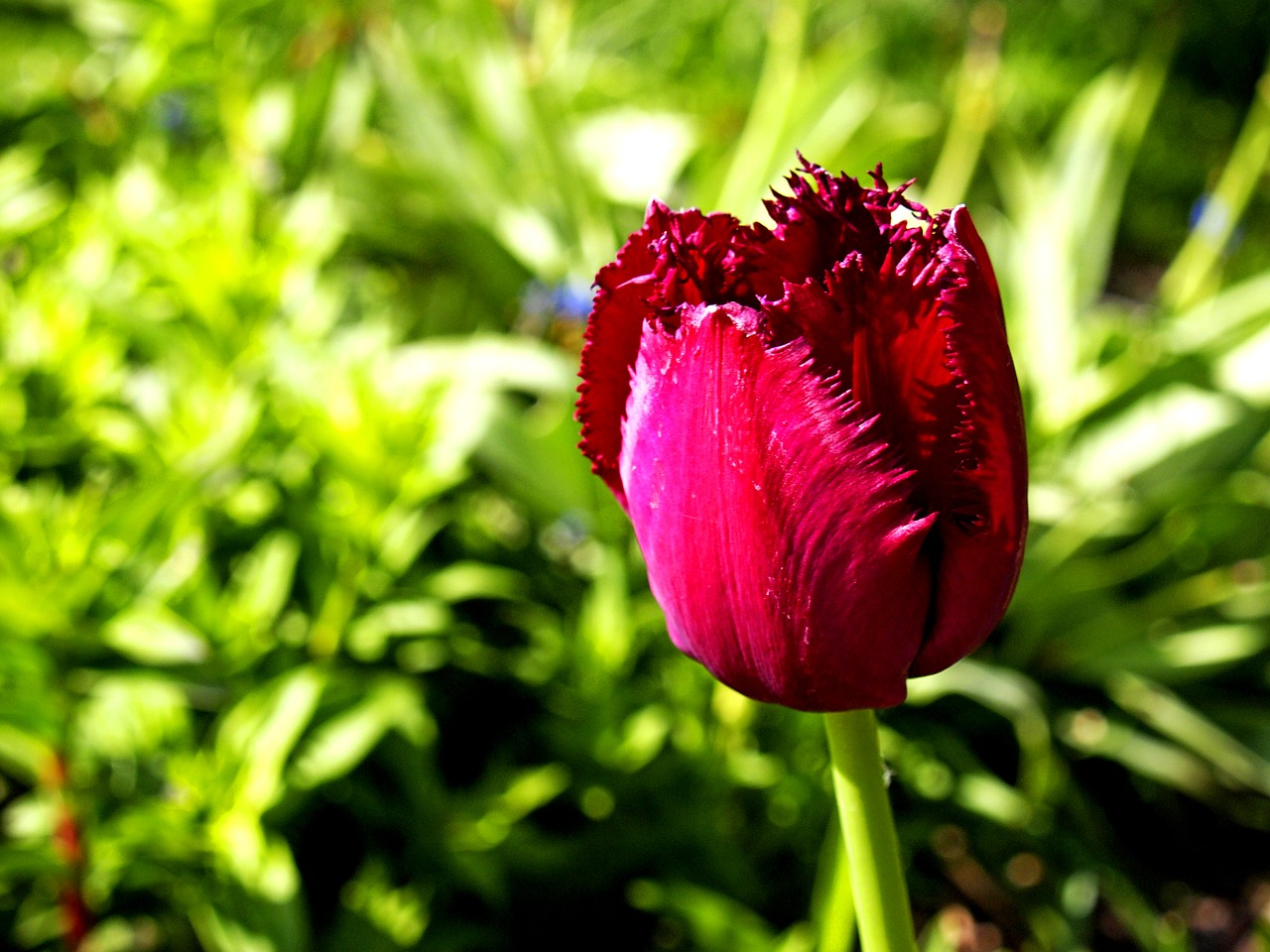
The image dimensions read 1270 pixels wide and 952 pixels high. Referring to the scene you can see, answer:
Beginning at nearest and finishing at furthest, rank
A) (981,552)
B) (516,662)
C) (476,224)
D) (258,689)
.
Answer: (981,552), (258,689), (516,662), (476,224)

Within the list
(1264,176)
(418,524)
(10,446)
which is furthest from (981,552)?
(1264,176)

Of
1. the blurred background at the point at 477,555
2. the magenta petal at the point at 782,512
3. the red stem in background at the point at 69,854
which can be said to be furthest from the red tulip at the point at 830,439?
the red stem in background at the point at 69,854

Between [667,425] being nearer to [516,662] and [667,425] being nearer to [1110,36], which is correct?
[516,662]

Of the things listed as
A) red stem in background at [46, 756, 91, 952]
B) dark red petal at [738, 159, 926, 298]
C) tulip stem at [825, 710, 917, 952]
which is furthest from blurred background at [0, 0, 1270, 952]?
dark red petal at [738, 159, 926, 298]

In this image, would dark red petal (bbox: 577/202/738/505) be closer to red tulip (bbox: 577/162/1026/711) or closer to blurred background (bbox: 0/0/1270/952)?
red tulip (bbox: 577/162/1026/711)

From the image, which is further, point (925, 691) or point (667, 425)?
point (925, 691)

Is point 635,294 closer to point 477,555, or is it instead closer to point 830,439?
point 830,439

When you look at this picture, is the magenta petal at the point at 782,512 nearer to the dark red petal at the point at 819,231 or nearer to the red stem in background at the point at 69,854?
the dark red petal at the point at 819,231

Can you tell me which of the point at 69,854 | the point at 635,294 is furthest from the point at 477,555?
the point at 635,294
